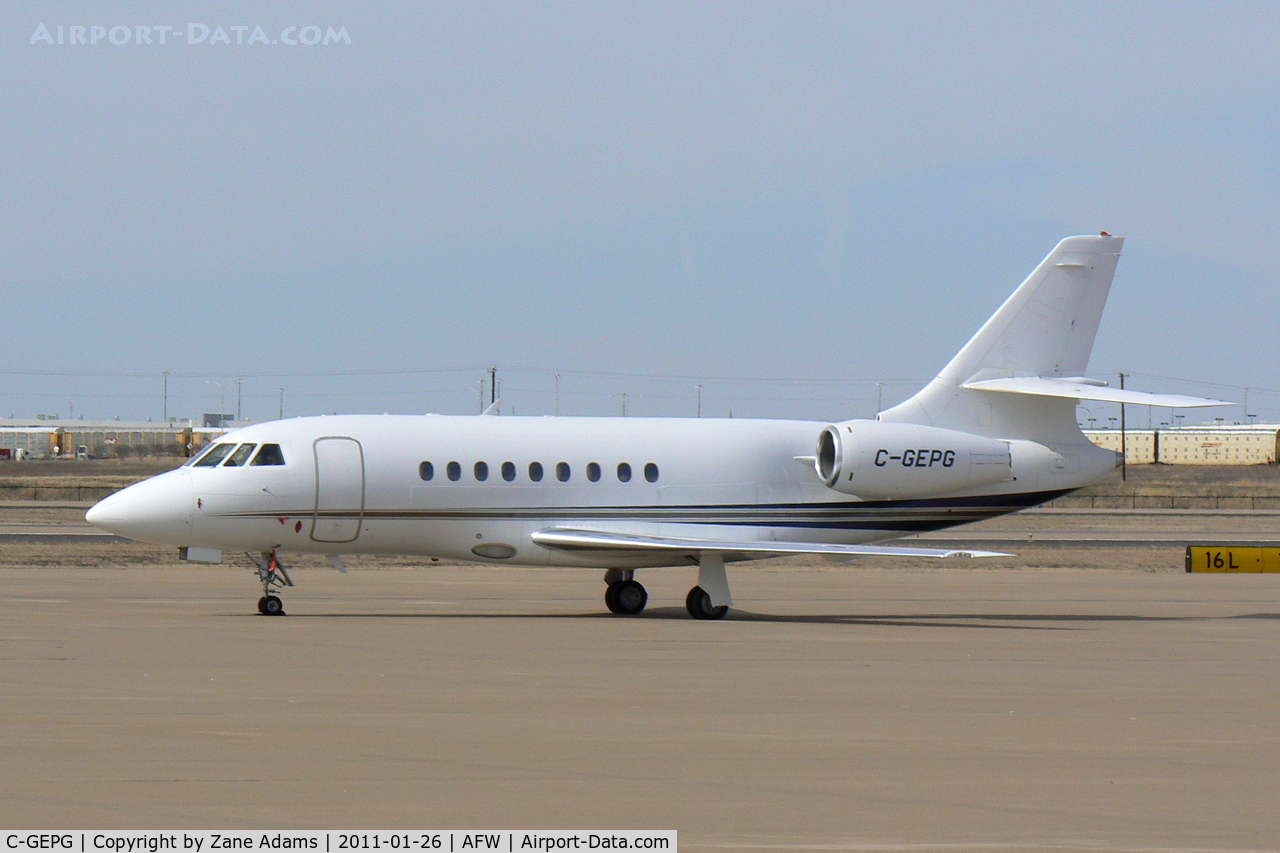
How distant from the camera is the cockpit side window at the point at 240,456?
23.1 meters

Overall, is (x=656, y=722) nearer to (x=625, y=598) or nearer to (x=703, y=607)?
(x=703, y=607)

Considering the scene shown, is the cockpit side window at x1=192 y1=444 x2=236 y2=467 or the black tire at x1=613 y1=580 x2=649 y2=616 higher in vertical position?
the cockpit side window at x1=192 y1=444 x2=236 y2=467

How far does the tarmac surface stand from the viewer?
877 cm

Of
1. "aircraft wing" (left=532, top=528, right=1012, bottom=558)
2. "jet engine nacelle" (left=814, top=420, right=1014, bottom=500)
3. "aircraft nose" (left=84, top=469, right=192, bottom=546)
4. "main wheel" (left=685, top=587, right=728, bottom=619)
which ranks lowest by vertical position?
Result: "main wheel" (left=685, top=587, right=728, bottom=619)

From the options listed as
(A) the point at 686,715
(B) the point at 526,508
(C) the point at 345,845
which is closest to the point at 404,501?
(B) the point at 526,508

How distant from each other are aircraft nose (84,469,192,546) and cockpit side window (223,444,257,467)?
691mm

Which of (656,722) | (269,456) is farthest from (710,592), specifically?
(656,722)

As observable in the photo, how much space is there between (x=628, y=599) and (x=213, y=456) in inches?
258

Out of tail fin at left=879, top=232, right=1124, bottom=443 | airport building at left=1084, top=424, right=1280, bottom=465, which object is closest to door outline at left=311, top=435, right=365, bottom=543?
tail fin at left=879, top=232, right=1124, bottom=443

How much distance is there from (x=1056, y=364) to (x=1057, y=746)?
1576cm

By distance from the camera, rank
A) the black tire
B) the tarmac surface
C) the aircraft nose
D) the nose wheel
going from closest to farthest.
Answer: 1. the tarmac surface
2. the nose wheel
3. the aircraft nose
4. the black tire

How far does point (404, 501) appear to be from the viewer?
76.5ft

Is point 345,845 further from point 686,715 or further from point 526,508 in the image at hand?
point 526,508

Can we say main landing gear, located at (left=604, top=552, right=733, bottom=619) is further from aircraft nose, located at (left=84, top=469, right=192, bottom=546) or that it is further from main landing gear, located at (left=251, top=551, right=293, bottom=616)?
aircraft nose, located at (left=84, top=469, right=192, bottom=546)
